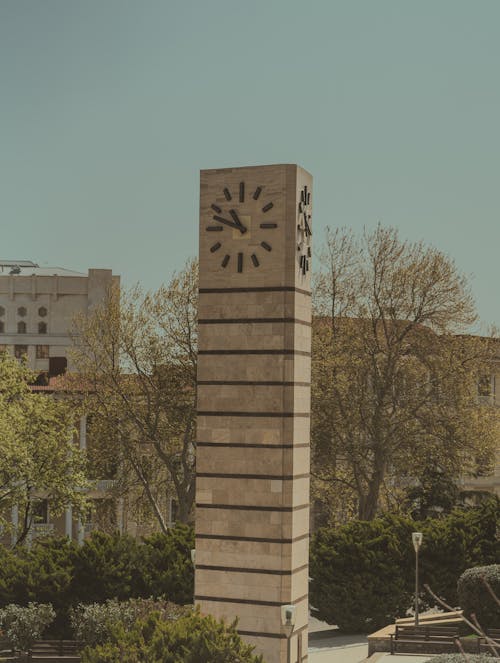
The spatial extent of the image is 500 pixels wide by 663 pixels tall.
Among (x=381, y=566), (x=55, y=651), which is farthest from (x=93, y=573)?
(x=381, y=566)

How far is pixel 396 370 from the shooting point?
43.5 metres

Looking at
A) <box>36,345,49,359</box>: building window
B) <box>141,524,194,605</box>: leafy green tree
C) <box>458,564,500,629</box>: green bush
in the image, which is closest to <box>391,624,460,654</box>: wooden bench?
<box>458,564,500,629</box>: green bush

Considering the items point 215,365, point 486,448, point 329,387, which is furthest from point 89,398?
point 215,365

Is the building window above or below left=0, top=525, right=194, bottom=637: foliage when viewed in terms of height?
above

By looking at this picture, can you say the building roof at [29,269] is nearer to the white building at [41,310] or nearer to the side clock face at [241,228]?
the white building at [41,310]

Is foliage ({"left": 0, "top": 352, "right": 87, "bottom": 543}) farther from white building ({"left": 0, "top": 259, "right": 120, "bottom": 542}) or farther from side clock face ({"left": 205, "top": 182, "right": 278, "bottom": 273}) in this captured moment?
white building ({"left": 0, "top": 259, "right": 120, "bottom": 542})

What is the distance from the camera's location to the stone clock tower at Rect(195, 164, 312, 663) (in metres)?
20.6

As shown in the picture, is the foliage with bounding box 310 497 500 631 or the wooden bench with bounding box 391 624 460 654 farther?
the foliage with bounding box 310 497 500 631

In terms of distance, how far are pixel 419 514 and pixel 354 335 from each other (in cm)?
1061

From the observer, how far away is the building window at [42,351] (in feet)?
260

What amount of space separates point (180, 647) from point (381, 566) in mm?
18039

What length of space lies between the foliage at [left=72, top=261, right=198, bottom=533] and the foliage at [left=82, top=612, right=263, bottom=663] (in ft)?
86.1

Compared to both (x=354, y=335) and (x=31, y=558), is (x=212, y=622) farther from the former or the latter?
(x=354, y=335)

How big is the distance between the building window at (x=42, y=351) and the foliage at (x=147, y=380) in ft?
111
